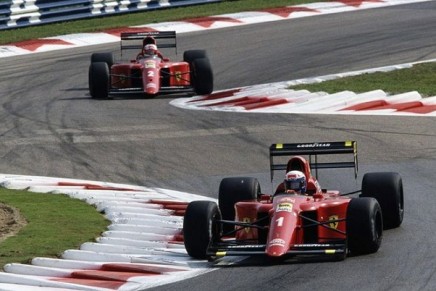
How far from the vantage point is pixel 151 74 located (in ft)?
80.4

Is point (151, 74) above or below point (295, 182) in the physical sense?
below

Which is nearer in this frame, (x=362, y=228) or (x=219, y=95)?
(x=362, y=228)

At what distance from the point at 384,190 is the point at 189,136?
24.3 feet

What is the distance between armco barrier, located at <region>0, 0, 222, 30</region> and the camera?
33344mm

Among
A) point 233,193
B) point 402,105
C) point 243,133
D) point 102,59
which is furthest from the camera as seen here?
point 102,59

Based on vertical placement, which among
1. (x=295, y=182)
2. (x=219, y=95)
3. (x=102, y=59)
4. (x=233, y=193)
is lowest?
(x=219, y=95)

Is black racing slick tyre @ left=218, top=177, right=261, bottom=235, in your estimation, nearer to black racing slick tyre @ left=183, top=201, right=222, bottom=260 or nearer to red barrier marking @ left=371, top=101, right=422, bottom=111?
black racing slick tyre @ left=183, top=201, right=222, bottom=260

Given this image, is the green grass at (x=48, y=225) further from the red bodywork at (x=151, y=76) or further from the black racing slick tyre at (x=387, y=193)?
the red bodywork at (x=151, y=76)

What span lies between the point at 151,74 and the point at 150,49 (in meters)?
0.65

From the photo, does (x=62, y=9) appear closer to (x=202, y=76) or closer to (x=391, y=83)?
(x=202, y=76)

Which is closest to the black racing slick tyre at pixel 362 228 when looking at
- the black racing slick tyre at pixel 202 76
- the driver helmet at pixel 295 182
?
the driver helmet at pixel 295 182

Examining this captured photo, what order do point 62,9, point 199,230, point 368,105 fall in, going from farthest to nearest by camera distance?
point 62,9
point 368,105
point 199,230

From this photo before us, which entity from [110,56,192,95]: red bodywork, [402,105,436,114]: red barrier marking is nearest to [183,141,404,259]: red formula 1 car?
[402,105,436,114]: red barrier marking

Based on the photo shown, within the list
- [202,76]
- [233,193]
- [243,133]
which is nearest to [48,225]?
[233,193]
